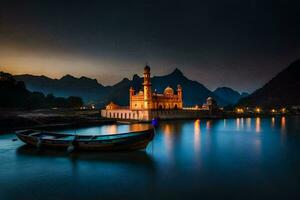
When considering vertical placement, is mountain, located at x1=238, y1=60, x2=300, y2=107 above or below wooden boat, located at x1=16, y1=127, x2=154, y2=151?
above

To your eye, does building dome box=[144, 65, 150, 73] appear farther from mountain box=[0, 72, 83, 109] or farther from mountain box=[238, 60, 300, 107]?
mountain box=[238, 60, 300, 107]

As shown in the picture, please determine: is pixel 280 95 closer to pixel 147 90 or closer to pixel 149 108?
pixel 147 90

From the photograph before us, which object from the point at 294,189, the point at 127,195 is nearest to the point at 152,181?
the point at 127,195

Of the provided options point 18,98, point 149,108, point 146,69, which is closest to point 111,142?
point 149,108

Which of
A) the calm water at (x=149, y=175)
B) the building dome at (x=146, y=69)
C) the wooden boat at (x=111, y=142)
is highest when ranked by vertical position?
the building dome at (x=146, y=69)

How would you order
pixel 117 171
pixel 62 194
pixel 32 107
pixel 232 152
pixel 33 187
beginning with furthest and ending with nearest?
pixel 32 107, pixel 232 152, pixel 117 171, pixel 33 187, pixel 62 194

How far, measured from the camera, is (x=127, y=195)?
1294 cm

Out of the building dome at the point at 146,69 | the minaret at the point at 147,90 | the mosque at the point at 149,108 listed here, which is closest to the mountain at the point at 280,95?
the mosque at the point at 149,108

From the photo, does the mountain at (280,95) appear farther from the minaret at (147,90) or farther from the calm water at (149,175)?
the calm water at (149,175)

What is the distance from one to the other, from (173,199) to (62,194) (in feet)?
18.6

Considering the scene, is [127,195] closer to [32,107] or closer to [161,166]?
[161,166]

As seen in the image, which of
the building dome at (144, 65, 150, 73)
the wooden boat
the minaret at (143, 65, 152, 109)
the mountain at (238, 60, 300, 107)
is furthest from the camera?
the mountain at (238, 60, 300, 107)

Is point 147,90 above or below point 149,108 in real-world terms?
above

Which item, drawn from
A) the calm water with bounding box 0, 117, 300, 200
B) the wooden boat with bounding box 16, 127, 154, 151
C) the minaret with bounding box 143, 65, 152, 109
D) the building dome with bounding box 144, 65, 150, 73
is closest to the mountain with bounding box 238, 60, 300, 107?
the building dome with bounding box 144, 65, 150, 73
